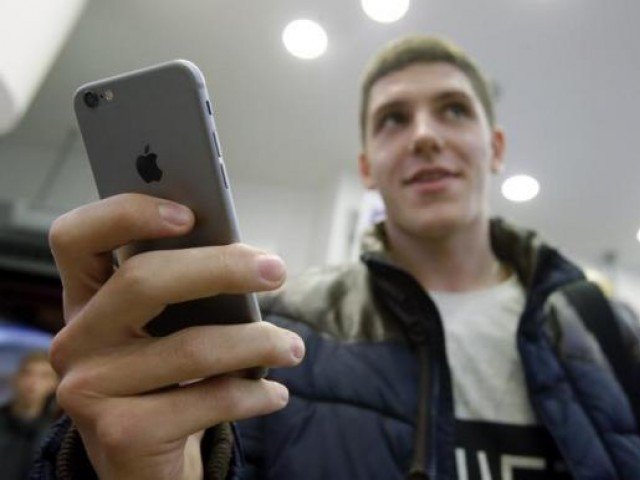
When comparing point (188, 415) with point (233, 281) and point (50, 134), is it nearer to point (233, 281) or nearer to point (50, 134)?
point (233, 281)

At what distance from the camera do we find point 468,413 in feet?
1.56

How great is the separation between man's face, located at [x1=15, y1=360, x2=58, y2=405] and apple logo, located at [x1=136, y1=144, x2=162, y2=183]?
1.53 m

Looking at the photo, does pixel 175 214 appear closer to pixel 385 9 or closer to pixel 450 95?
pixel 450 95

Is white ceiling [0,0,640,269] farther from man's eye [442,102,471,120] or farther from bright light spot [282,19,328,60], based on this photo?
man's eye [442,102,471,120]

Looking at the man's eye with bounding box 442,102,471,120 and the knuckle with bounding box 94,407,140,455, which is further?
the man's eye with bounding box 442,102,471,120

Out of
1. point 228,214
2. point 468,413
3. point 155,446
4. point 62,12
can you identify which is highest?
point 62,12

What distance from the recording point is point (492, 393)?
50 cm

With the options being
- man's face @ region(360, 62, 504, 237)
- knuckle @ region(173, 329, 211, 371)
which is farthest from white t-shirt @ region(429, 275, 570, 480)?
knuckle @ region(173, 329, 211, 371)

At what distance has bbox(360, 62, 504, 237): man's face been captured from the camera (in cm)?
60

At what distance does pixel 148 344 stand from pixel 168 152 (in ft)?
0.33

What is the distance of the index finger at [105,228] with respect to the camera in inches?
8.4

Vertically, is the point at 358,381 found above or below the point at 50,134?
below

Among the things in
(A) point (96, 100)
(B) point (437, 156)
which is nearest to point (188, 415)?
(A) point (96, 100)

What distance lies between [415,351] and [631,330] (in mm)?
276
